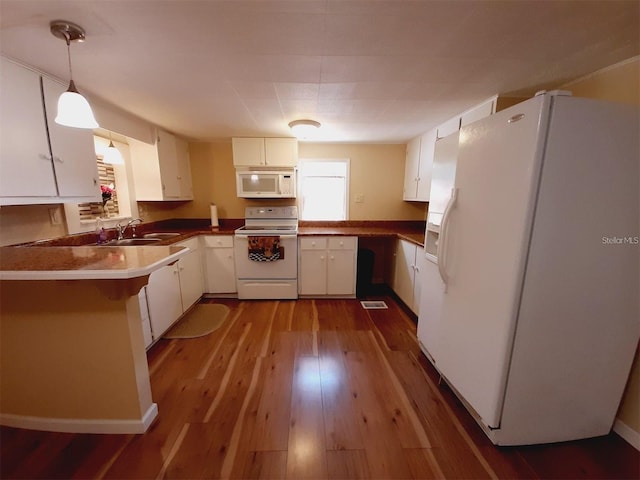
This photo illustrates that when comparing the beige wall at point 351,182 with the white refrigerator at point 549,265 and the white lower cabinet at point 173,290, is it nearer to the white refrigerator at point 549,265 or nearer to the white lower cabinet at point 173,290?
the white lower cabinet at point 173,290

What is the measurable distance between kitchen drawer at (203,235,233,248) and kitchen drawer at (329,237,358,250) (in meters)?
1.28

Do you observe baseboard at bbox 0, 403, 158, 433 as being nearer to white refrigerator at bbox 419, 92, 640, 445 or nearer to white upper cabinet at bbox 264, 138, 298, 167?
white refrigerator at bbox 419, 92, 640, 445

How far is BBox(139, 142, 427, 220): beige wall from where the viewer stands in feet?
11.3

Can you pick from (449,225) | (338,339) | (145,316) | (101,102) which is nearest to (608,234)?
(449,225)

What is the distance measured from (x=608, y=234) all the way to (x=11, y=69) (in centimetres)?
318

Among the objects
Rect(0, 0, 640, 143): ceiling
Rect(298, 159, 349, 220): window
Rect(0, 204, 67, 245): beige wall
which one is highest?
Rect(0, 0, 640, 143): ceiling

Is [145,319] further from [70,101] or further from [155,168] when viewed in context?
[155,168]

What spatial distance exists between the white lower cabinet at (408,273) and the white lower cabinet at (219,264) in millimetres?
2108

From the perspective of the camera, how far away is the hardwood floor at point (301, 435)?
1186 millimetres

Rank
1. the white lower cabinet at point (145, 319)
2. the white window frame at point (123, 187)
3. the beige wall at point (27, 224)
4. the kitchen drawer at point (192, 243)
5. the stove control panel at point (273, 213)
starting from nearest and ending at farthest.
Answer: the beige wall at point (27, 224) → the white lower cabinet at point (145, 319) → the white window frame at point (123, 187) → the kitchen drawer at point (192, 243) → the stove control panel at point (273, 213)

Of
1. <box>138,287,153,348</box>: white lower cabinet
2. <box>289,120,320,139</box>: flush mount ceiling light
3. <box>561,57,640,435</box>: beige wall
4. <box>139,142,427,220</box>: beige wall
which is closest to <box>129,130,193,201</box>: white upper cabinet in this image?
<box>139,142,427,220</box>: beige wall

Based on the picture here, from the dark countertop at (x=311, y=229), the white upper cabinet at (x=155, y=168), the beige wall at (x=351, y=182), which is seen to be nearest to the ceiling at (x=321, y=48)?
the white upper cabinet at (x=155, y=168)

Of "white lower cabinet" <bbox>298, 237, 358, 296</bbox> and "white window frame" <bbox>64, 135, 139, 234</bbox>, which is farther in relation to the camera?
"white lower cabinet" <bbox>298, 237, 358, 296</bbox>

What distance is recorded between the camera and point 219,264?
307 cm
